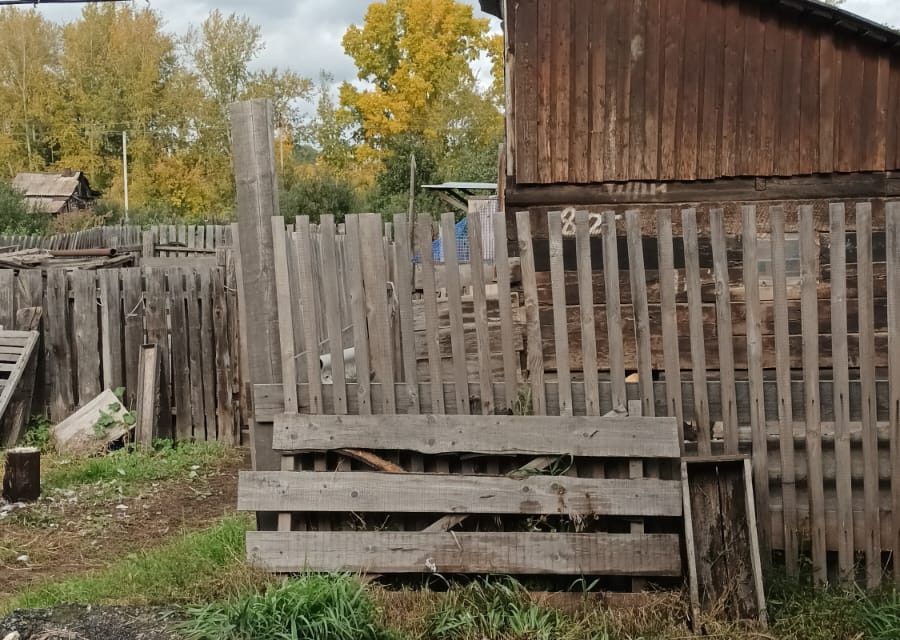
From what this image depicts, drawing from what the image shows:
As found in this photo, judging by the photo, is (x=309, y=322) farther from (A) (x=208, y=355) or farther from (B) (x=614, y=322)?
(A) (x=208, y=355)

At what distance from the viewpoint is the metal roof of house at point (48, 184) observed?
45.0m

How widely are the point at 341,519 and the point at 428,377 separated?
0.80 metres

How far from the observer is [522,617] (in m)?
3.68

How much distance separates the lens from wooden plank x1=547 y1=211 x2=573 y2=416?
4.20 meters

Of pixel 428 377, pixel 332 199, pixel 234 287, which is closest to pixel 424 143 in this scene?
pixel 332 199

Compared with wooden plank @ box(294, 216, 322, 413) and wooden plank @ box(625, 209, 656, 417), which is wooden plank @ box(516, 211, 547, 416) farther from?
wooden plank @ box(294, 216, 322, 413)

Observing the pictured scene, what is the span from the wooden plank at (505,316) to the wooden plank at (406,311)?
0.42 meters

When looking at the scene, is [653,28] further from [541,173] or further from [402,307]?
[402,307]

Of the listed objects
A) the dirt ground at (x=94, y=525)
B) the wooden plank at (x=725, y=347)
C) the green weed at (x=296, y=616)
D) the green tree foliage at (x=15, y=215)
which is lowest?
the dirt ground at (x=94, y=525)

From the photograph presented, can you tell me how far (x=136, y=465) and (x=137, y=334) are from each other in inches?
64.9

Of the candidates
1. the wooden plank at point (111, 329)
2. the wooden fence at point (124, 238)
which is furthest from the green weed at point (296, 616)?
the wooden fence at point (124, 238)

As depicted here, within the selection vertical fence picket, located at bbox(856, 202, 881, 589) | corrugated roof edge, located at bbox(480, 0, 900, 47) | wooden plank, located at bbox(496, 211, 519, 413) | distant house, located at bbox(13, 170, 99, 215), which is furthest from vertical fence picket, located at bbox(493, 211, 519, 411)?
distant house, located at bbox(13, 170, 99, 215)

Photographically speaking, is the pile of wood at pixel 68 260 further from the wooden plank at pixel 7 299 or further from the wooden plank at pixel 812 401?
the wooden plank at pixel 812 401

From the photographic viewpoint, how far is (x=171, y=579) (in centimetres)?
431
